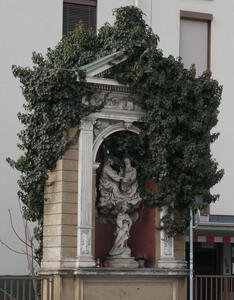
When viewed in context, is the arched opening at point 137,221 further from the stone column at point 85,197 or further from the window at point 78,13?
the window at point 78,13

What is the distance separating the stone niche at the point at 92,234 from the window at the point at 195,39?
876 cm

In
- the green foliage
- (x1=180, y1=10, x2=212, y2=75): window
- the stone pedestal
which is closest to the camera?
the stone pedestal

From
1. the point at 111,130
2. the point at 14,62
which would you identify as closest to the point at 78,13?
the point at 14,62

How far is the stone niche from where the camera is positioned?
17.7 m

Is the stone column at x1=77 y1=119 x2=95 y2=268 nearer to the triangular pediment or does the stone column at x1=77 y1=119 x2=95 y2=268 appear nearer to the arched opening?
the arched opening

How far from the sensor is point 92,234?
18.0m

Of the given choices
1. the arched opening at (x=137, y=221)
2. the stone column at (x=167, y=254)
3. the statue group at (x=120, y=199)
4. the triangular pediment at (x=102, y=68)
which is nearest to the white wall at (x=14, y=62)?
the arched opening at (x=137, y=221)

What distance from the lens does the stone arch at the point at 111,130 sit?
18.5 metres

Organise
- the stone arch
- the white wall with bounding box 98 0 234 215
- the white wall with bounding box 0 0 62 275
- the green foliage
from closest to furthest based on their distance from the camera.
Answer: the green foliage < the stone arch < the white wall with bounding box 0 0 62 275 < the white wall with bounding box 98 0 234 215

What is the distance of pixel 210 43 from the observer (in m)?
27.6

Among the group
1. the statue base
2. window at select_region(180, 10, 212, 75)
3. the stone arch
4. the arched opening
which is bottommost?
the statue base

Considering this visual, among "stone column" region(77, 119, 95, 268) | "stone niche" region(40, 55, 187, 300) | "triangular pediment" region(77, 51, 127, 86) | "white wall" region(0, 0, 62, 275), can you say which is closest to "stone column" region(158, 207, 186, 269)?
"stone niche" region(40, 55, 187, 300)

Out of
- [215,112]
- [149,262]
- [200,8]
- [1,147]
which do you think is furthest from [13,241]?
[200,8]

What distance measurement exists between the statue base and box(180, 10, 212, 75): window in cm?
1008
